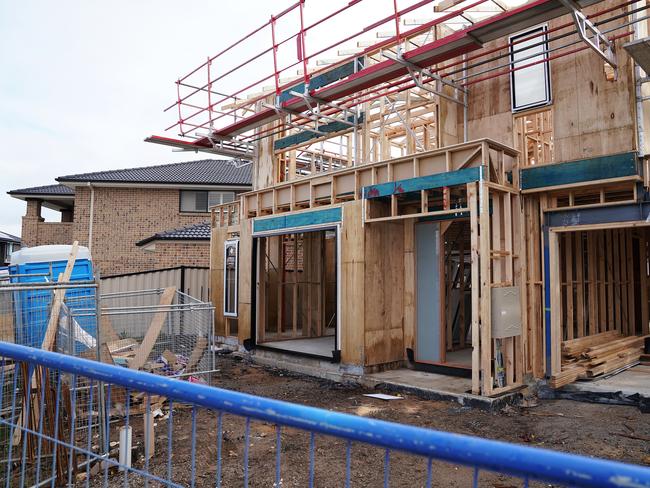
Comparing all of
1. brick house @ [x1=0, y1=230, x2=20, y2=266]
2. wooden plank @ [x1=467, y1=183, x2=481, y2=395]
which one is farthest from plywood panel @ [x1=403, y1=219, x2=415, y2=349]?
brick house @ [x1=0, y1=230, x2=20, y2=266]

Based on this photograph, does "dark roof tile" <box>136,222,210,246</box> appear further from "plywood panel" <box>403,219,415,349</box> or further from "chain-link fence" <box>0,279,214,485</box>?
"plywood panel" <box>403,219,415,349</box>

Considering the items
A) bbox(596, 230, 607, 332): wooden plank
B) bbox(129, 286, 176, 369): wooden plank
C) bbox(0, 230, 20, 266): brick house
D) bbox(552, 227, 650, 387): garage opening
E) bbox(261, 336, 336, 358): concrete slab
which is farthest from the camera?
bbox(0, 230, 20, 266): brick house

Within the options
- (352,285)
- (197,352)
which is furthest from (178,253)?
(197,352)

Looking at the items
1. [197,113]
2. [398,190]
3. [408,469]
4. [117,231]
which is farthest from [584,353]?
[117,231]

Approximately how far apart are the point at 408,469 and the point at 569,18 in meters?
7.92

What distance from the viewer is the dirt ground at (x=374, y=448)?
17.8 ft

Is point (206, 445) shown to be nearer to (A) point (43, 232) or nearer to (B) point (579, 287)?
(B) point (579, 287)

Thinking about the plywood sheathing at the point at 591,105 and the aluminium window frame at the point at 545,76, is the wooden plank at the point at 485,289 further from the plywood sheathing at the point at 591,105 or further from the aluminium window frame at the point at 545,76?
the aluminium window frame at the point at 545,76

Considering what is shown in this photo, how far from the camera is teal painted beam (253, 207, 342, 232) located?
429 inches

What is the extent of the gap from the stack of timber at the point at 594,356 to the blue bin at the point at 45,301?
25.0 feet

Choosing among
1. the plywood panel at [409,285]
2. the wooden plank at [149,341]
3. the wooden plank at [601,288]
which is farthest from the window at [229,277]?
the wooden plank at [601,288]

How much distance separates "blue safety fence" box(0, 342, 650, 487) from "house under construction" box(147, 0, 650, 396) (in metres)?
3.47

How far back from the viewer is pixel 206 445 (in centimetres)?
631

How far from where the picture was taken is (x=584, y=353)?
1008 cm
